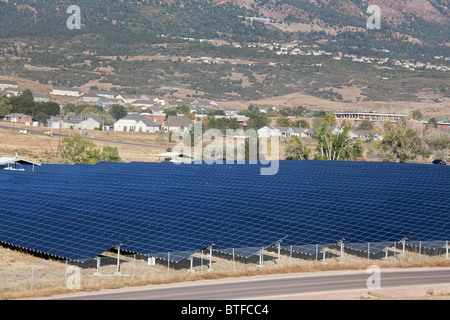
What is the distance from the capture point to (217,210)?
202 ft

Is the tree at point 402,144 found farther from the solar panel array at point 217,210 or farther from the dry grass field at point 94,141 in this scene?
the solar panel array at point 217,210

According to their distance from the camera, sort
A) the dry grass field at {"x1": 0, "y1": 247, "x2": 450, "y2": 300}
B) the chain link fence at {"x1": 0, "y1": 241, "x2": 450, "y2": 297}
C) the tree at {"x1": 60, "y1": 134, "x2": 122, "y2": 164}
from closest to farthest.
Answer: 1. the dry grass field at {"x1": 0, "y1": 247, "x2": 450, "y2": 300}
2. the chain link fence at {"x1": 0, "y1": 241, "x2": 450, "y2": 297}
3. the tree at {"x1": 60, "y1": 134, "x2": 122, "y2": 164}

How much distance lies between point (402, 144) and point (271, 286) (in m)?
92.3

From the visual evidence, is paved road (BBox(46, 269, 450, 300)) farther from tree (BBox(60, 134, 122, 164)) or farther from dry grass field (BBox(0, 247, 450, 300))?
tree (BBox(60, 134, 122, 164))

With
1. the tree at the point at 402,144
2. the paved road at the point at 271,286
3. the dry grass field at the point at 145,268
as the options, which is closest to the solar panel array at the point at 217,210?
the dry grass field at the point at 145,268

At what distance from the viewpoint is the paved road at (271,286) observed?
140 ft

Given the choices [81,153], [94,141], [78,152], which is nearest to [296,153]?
[81,153]

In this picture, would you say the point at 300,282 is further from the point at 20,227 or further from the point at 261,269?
the point at 20,227

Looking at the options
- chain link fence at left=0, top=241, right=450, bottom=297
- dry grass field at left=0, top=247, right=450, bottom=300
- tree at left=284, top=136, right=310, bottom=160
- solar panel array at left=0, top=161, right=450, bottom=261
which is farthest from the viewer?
tree at left=284, top=136, right=310, bottom=160

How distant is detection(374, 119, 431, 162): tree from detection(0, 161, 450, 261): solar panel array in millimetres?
50582

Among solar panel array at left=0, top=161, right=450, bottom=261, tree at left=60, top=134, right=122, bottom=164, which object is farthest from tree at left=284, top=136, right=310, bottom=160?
solar panel array at left=0, top=161, right=450, bottom=261

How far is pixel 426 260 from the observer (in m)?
56.1

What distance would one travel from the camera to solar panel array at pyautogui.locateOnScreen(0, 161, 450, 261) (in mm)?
54188
